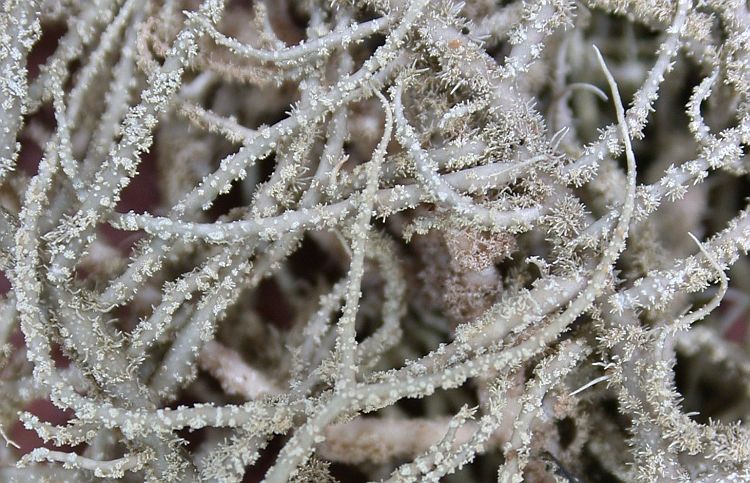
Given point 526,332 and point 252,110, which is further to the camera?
point 252,110

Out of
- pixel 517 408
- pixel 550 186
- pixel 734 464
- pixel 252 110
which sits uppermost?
pixel 252 110

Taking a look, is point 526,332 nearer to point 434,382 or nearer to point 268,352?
point 434,382

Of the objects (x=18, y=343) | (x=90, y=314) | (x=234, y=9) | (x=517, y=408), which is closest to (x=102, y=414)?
(x=90, y=314)

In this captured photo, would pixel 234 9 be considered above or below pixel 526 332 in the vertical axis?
above

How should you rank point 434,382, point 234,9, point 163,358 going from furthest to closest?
point 234,9
point 163,358
point 434,382

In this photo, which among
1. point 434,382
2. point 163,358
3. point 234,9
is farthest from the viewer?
point 234,9

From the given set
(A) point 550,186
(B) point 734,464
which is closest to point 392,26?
(A) point 550,186
